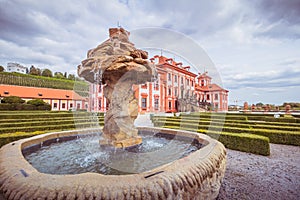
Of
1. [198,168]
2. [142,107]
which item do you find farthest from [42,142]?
[142,107]

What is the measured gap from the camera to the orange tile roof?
925 inches

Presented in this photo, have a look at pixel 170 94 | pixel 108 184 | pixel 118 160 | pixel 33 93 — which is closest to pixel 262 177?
pixel 118 160

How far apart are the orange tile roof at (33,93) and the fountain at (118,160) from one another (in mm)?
23900

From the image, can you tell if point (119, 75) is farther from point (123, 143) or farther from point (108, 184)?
point (108, 184)

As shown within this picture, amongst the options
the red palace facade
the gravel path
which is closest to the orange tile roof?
the red palace facade

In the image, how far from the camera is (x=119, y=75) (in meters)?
4.43

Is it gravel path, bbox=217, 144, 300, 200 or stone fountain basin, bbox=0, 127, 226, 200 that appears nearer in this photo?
stone fountain basin, bbox=0, 127, 226, 200

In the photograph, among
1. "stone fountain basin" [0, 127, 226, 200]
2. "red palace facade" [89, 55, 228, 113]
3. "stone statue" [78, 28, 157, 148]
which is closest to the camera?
"stone fountain basin" [0, 127, 226, 200]

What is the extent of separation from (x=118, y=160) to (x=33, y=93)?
96.3 ft

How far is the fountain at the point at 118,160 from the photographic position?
4.98ft

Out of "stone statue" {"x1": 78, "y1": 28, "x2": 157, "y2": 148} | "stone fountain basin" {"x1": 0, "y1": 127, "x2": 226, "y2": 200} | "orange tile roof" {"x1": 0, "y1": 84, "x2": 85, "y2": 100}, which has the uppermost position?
"orange tile roof" {"x1": 0, "y1": 84, "x2": 85, "y2": 100}

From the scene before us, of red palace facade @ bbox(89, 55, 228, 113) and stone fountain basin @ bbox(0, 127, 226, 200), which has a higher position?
red palace facade @ bbox(89, 55, 228, 113)

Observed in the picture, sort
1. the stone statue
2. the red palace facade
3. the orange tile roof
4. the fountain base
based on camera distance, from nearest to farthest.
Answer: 1. the stone statue
2. the fountain base
3. the red palace facade
4. the orange tile roof

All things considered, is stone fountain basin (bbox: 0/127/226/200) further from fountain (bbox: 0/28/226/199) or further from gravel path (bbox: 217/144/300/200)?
gravel path (bbox: 217/144/300/200)
